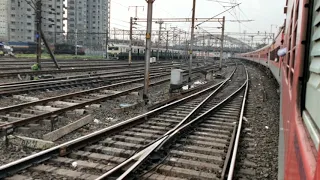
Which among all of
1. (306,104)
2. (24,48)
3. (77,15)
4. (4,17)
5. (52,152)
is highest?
(77,15)

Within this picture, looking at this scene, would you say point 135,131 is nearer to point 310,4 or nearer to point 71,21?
point 310,4

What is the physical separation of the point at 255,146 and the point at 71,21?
410 feet

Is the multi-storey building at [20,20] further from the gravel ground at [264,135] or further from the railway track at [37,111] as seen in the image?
the gravel ground at [264,135]

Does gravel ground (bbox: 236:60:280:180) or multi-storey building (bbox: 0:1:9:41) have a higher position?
multi-storey building (bbox: 0:1:9:41)

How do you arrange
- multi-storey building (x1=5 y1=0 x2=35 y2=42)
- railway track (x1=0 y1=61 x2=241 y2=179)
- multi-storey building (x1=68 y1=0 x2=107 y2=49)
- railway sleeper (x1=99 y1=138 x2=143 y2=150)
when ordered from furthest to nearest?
multi-storey building (x1=68 y1=0 x2=107 y2=49) → multi-storey building (x1=5 y1=0 x2=35 y2=42) → railway sleeper (x1=99 y1=138 x2=143 y2=150) → railway track (x1=0 y1=61 x2=241 y2=179)

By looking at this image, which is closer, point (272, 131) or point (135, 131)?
point (135, 131)

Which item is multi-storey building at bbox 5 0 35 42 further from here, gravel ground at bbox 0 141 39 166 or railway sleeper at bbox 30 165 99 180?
railway sleeper at bbox 30 165 99 180

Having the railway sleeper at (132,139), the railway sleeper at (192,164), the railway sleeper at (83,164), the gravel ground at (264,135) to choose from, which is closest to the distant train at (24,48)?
the gravel ground at (264,135)

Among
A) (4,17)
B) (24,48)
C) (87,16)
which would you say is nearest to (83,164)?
(24,48)

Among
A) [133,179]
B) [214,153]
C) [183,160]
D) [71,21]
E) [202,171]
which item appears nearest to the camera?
[133,179]

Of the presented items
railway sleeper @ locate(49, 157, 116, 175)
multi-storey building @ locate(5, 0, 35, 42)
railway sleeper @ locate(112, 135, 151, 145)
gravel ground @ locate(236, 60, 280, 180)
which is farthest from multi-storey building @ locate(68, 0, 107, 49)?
railway sleeper @ locate(49, 157, 116, 175)

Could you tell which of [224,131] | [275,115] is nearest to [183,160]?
[224,131]

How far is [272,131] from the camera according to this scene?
26.7 feet

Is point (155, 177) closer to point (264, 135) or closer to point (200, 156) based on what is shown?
point (200, 156)
